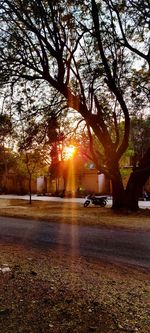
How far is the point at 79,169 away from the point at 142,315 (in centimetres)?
5352

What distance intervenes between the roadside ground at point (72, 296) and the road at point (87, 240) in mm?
919

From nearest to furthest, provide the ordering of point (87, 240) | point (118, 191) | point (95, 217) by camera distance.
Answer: point (87, 240), point (95, 217), point (118, 191)

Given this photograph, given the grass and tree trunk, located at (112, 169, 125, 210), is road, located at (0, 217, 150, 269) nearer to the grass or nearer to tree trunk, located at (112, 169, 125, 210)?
the grass

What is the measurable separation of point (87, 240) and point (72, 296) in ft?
19.7

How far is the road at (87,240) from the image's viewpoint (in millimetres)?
9762

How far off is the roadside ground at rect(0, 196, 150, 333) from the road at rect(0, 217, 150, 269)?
92 centimetres

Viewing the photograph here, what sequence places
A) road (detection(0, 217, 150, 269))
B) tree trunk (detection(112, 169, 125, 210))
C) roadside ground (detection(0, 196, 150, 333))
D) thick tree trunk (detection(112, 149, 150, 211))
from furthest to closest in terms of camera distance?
tree trunk (detection(112, 169, 125, 210)), thick tree trunk (detection(112, 149, 150, 211)), road (detection(0, 217, 150, 269)), roadside ground (detection(0, 196, 150, 333))

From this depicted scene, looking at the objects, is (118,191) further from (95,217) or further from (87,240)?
(87,240)

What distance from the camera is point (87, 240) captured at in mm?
12117

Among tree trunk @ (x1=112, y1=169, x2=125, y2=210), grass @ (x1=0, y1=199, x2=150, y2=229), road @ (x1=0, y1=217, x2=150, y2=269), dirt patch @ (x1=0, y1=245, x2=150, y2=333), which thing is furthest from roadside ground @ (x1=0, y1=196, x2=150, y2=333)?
tree trunk @ (x1=112, y1=169, x2=125, y2=210)

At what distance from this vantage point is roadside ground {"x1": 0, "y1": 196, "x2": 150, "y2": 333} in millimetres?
5000

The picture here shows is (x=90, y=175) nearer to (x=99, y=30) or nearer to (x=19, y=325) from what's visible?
(x=99, y=30)

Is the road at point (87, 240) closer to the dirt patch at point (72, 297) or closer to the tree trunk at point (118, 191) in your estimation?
the dirt patch at point (72, 297)

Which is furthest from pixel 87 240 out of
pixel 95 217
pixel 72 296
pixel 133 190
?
pixel 133 190
